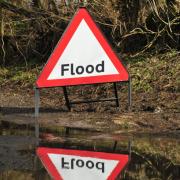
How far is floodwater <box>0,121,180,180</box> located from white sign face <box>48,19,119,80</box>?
1.27 meters

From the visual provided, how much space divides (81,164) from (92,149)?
2.13ft

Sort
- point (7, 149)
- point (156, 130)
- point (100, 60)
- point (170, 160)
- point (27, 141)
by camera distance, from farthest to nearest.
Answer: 1. point (100, 60)
2. point (156, 130)
3. point (27, 141)
4. point (7, 149)
5. point (170, 160)

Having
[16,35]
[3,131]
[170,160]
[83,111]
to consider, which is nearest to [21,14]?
[16,35]

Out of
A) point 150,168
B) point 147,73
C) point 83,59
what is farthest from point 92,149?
point 147,73

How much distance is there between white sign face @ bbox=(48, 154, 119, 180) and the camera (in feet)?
16.9

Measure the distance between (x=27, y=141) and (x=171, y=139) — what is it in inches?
59.9

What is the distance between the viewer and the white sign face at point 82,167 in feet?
16.9

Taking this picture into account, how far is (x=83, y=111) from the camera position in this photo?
29.8ft

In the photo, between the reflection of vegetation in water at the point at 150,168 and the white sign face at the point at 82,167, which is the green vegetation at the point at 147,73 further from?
the white sign face at the point at 82,167

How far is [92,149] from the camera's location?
6277mm

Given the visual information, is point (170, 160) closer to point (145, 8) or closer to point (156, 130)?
point (156, 130)

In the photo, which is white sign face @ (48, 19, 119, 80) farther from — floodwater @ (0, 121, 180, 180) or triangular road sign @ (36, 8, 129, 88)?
floodwater @ (0, 121, 180, 180)

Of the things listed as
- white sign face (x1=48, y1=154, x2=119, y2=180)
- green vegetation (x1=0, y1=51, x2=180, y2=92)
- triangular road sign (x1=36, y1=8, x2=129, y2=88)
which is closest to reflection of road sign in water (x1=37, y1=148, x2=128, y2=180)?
white sign face (x1=48, y1=154, x2=119, y2=180)

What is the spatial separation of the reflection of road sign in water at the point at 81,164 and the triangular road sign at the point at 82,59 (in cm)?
254
